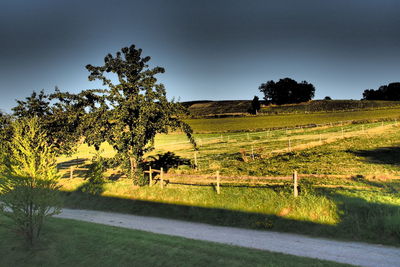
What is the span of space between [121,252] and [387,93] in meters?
139

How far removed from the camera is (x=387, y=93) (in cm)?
12475

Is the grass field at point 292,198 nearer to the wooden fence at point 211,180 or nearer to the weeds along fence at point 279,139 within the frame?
the wooden fence at point 211,180

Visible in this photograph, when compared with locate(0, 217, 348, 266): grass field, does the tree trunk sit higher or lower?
higher

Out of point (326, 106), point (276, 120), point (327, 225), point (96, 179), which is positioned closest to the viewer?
point (327, 225)

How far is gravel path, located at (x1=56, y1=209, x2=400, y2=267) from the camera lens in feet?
35.2

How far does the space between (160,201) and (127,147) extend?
5538 mm

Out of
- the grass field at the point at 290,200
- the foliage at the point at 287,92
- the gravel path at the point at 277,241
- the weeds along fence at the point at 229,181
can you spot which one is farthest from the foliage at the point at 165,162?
the foliage at the point at 287,92

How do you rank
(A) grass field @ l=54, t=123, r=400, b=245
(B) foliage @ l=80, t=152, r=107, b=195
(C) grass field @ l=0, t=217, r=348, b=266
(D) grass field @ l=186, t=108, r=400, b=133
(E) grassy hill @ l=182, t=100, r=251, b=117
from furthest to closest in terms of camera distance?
(E) grassy hill @ l=182, t=100, r=251, b=117, (D) grass field @ l=186, t=108, r=400, b=133, (B) foliage @ l=80, t=152, r=107, b=195, (A) grass field @ l=54, t=123, r=400, b=245, (C) grass field @ l=0, t=217, r=348, b=266

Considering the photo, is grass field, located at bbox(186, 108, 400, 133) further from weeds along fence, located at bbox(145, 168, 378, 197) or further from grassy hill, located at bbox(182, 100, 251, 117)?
weeds along fence, located at bbox(145, 168, 378, 197)

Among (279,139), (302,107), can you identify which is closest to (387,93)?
(302,107)

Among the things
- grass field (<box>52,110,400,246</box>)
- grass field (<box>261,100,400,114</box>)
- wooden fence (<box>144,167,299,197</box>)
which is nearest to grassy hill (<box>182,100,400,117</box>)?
grass field (<box>261,100,400,114</box>)

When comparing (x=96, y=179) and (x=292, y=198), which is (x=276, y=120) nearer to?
(x=96, y=179)

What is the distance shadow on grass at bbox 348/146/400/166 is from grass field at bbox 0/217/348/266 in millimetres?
23162

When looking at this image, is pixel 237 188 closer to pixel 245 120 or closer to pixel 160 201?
pixel 160 201
